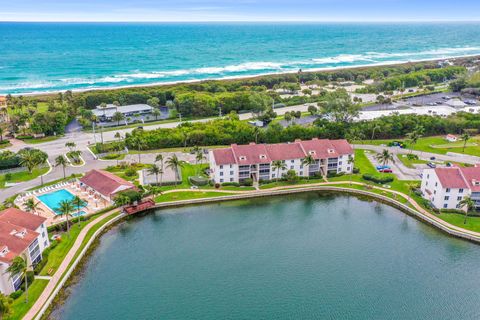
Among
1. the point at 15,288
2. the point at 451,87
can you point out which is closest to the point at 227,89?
the point at 451,87

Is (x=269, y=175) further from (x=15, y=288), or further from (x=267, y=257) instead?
(x=15, y=288)

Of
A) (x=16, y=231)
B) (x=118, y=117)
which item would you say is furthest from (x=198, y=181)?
(x=118, y=117)

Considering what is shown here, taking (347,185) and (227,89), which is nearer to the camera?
(347,185)

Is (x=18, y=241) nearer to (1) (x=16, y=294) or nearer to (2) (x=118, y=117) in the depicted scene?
(1) (x=16, y=294)

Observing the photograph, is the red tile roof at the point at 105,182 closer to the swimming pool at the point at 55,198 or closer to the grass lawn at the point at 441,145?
the swimming pool at the point at 55,198

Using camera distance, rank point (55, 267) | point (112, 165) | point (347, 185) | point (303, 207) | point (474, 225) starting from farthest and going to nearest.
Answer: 1. point (112, 165)
2. point (347, 185)
3. point (303, 207)
4. point (474, 225)
5. point (55, 267)

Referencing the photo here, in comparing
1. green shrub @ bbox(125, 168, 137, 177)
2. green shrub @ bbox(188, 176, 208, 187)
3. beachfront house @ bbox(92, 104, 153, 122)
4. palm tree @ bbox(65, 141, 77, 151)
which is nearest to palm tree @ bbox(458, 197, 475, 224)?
green shrub @ bbox(188, 176, 208, 187)

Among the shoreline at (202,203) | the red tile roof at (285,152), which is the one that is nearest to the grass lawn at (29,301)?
the shoreline at (202,203)

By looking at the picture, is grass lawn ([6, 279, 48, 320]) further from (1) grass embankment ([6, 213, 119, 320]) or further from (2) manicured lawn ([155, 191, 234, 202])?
(2) manicured lawn ([155, 191, 234, 202])
